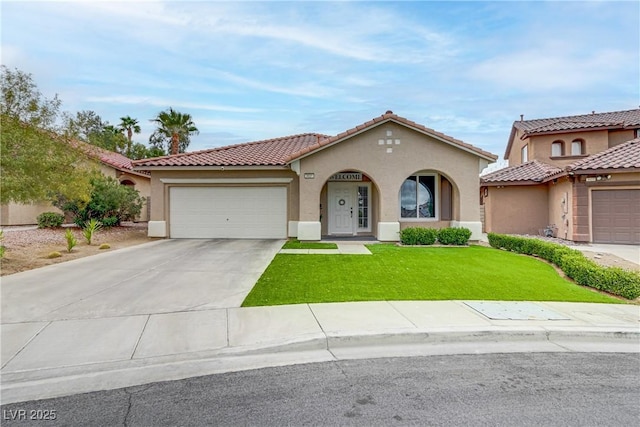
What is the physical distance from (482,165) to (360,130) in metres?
5.32

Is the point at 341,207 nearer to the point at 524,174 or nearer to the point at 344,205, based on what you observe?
the point at 344,205

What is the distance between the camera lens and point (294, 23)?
554 inches

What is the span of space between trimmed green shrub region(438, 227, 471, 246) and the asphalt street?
10382 mm

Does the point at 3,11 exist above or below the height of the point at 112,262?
above

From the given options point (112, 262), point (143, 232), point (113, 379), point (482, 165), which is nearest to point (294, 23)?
point (482, 165)

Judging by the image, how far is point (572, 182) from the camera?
52.7ft

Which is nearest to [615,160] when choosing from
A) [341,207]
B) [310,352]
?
[341,207]

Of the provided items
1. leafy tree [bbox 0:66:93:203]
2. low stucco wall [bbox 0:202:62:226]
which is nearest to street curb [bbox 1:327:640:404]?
leafy tree [bbox 0:66:93:203]

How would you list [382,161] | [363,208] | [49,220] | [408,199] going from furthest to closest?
[363,208]
[49,220]
[408,199]
[382,161]

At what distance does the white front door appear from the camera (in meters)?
17.9

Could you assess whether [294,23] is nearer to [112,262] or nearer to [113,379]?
[112,262]

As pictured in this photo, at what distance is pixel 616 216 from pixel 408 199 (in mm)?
8616

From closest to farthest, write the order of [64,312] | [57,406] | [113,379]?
[57,406], [113,379], [64,312]

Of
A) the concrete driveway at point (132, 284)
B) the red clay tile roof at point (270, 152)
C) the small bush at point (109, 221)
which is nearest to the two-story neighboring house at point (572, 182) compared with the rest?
the red clay tile roof at point (270, 152)
